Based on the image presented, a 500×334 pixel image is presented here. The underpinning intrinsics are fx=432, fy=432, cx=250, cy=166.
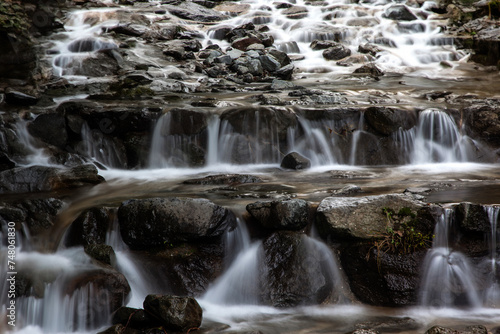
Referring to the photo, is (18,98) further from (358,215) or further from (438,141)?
(438,141)

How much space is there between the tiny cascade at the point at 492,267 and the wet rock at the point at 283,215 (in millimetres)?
2079

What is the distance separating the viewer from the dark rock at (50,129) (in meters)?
8.20

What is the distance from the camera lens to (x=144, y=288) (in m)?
4.92

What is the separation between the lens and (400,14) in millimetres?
18531

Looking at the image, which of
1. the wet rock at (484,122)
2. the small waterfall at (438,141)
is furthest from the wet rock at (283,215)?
the wet rock at (484,122)

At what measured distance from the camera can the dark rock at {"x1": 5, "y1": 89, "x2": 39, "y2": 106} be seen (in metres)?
8.96

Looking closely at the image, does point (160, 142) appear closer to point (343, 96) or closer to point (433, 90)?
point (343, 96)

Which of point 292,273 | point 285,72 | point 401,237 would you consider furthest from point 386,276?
point 285,72

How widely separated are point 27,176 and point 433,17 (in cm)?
1785

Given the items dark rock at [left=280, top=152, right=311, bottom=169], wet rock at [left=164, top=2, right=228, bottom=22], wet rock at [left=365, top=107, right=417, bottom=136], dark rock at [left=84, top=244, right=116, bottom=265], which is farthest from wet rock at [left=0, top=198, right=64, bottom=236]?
wet rock at [left=164, top=2, right=228, bottom=22]

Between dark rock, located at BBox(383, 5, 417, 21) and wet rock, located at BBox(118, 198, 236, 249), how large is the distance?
16.5 meters

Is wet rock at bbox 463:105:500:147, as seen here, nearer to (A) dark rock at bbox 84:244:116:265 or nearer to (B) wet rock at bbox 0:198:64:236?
(A) dark rock at bbox 84:244:116:265

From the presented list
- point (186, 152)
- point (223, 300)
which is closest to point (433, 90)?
point (186, 152)

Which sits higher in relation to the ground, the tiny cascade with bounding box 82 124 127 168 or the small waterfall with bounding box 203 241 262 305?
the tiny cascade with bounding box 82 124 127 168
